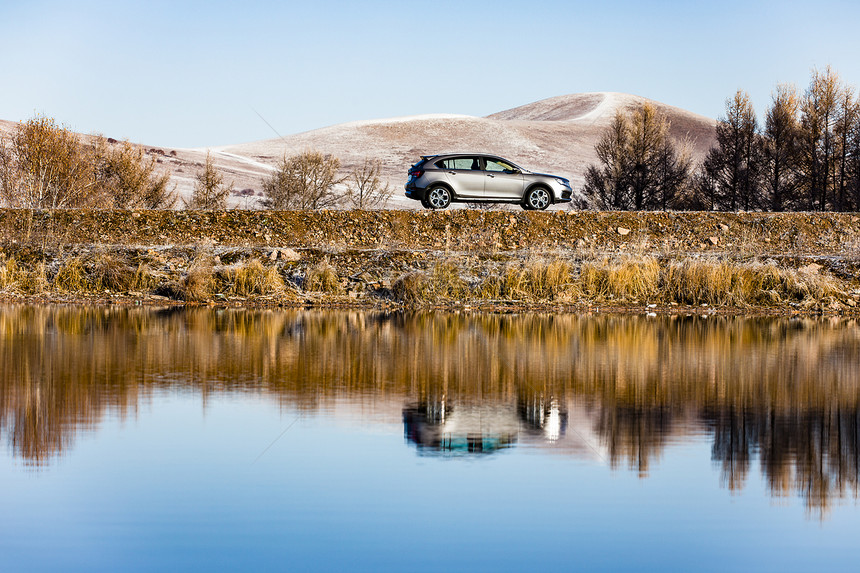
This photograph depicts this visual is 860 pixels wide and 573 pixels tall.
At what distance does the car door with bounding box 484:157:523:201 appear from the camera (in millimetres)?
28391

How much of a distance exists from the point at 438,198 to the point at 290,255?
466 cm

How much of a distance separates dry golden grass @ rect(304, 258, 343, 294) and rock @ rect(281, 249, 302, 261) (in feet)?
2.94

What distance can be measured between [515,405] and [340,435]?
227cm

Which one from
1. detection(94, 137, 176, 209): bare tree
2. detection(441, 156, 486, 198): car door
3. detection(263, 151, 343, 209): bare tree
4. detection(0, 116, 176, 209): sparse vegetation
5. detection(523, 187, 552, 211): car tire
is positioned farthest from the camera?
detection(94, 137, 176, 209): bare tree

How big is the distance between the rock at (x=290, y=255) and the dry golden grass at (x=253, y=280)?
3.09 ft

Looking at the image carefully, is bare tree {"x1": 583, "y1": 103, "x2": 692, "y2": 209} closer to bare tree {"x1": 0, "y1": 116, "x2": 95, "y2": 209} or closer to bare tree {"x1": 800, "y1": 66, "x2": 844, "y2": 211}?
bare tree {"x1": 800, "y1": 66, "x2": 844, "y2": 211}

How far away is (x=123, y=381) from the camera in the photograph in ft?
38.3

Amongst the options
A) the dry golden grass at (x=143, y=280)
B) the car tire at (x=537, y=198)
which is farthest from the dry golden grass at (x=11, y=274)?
the car tire at (x=537, y=198)

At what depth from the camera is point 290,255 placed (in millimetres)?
26328

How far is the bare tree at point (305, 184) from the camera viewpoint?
158ft

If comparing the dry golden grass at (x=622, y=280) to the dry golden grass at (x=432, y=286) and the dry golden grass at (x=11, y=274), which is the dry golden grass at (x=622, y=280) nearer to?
the dry golden grass at (x=432, y=286)

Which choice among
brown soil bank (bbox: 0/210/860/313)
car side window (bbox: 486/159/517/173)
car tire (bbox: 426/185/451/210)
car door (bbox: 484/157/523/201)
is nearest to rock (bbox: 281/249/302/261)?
brown soil bank (bbox: 0/210/860/313)

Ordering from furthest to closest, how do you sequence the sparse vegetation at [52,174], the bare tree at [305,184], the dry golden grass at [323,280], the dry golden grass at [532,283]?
the bare tree at [305,184], the sparse vegetation at [52,174], the dry golden grass at [323,280], the dry golden grass at [532,283]

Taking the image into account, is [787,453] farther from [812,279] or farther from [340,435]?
[812,279]
